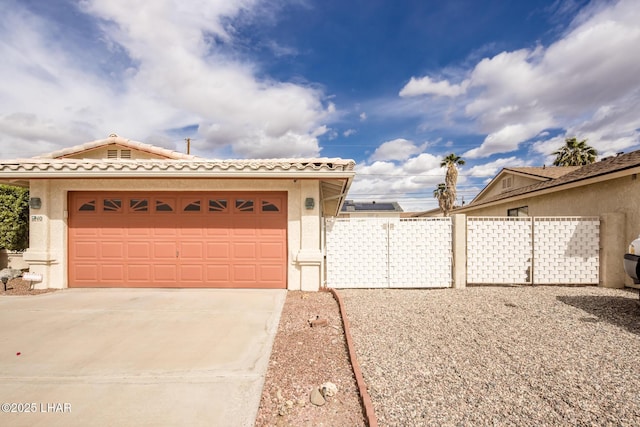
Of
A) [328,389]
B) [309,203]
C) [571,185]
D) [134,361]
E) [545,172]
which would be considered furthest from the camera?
[545,172]

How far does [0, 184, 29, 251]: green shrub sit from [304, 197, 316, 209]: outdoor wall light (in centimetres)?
988

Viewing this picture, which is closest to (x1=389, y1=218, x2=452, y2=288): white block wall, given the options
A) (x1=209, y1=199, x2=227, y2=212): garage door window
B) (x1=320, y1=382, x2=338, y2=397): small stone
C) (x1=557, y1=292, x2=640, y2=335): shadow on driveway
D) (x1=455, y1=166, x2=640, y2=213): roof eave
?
(x1=557, y1=292, x2=640, y2=335): shadow on driveway

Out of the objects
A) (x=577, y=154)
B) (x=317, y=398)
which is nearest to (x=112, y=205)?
(x=317, y=398)

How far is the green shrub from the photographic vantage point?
10.1 metres

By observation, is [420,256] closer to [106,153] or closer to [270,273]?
[270,273]

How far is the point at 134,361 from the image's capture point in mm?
3936

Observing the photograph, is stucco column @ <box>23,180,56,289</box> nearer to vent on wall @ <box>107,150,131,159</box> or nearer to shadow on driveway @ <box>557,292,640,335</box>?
vent on wall @ <box>107,150,131,159</box>

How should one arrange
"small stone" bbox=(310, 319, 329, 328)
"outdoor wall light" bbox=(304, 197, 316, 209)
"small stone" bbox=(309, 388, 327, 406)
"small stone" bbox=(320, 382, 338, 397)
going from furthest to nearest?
"outdoor wall light" bbox=(304, 197, 316, 209), "small stone" bbox=(310, 319, 329, 328), "small stone" bbox=(320, 382, 338, 397), "small stone" bbox=(309, 388, 327, 406)

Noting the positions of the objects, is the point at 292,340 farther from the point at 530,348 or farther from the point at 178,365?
the point at 530,348

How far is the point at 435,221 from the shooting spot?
26.8ft

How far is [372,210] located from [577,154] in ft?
62.2

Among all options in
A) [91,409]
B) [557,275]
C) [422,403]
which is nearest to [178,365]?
[91,409]

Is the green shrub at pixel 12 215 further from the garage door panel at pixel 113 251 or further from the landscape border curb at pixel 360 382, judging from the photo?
the landscape border curb at pixel 360 382

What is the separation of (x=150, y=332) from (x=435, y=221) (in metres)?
6.89
